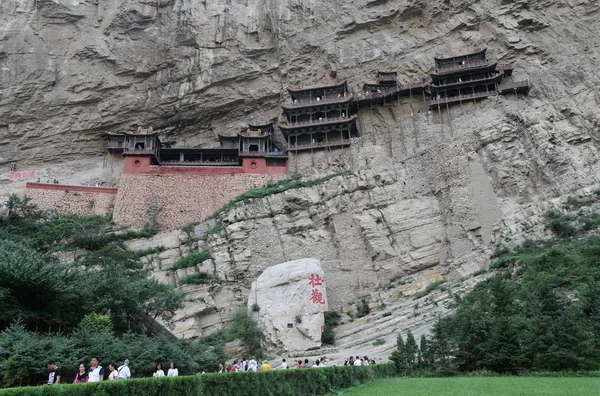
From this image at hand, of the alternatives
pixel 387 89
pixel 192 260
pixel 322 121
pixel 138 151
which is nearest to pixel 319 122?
pixel 322 121

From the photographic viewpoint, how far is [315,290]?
74.1 ft

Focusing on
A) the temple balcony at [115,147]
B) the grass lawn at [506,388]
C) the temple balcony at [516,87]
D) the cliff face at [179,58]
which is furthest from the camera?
the temple balcony at [115,147]

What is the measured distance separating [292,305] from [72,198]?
1875 centimetres

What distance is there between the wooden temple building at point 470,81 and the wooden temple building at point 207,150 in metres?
10.9

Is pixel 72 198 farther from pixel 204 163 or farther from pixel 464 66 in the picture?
pixel 464 66

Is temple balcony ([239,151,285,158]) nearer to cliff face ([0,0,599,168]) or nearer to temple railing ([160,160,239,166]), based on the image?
temple railing ([160,160,239,166])

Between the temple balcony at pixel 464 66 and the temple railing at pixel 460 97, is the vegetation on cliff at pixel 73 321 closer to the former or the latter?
the temple railing at pixel 460 97

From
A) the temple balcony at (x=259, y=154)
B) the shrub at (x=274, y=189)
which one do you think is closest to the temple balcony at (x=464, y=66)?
the shrub at (x=274, y=189)

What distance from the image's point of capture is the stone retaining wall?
107 feet

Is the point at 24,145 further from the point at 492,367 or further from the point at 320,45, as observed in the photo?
the point at 492,367

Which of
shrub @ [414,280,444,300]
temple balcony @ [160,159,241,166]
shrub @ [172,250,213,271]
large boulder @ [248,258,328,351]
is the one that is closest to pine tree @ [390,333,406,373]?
large boulder @ [248,258,328,351]

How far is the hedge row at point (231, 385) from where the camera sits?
6298mm

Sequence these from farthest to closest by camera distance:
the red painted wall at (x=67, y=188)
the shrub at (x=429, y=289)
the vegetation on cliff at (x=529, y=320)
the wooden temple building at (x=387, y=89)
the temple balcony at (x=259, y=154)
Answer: the temple balcony at (x=259, y=154)
the red painted wall at (x=67, y=188)
the wooden temple building at (x=387, y=89)
the shrub at (x=429, y=289)
the vegetation on cliff at (x=529, y=320)

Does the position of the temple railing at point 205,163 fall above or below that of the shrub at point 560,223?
above
